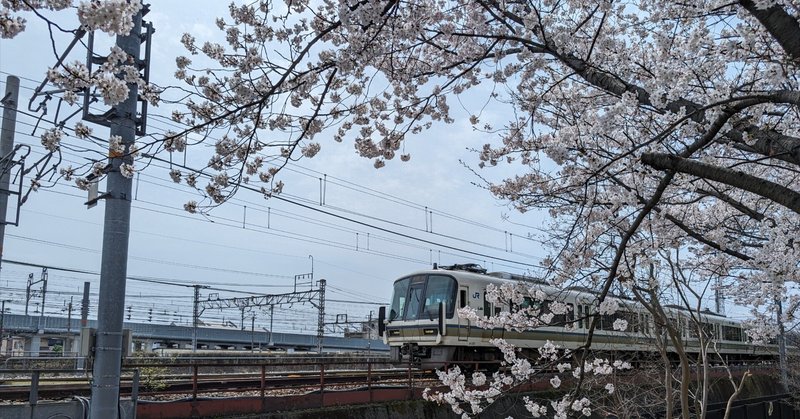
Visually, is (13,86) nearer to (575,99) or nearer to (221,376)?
(221,376)

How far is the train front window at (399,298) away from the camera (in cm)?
1813

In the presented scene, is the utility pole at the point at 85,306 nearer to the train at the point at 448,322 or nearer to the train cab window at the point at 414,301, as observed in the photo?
the train at the point at 448,322

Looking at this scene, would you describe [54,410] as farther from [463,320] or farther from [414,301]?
[414,301]

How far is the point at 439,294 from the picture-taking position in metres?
17.1

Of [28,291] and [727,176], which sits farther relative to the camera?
[28,291]

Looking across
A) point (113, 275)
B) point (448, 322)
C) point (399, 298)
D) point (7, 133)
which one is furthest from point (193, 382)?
point (399, 298)

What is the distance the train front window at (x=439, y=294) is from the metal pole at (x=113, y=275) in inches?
435

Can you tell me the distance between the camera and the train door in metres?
16.7

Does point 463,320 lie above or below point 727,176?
below

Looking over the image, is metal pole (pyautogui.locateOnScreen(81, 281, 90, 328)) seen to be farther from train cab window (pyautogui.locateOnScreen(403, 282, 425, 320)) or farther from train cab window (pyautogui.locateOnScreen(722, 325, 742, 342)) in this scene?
train cab window (pyautogui.locateOnScreen(722, 325, 742, 342))

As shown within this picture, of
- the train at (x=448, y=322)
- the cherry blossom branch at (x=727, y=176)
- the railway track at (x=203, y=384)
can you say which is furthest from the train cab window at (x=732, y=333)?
the cherry blossom branch at (x=727, y=176)

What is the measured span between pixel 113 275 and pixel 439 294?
1144 cm

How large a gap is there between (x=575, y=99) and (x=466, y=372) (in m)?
9.85

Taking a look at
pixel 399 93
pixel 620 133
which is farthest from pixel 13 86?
pixel 620 133
